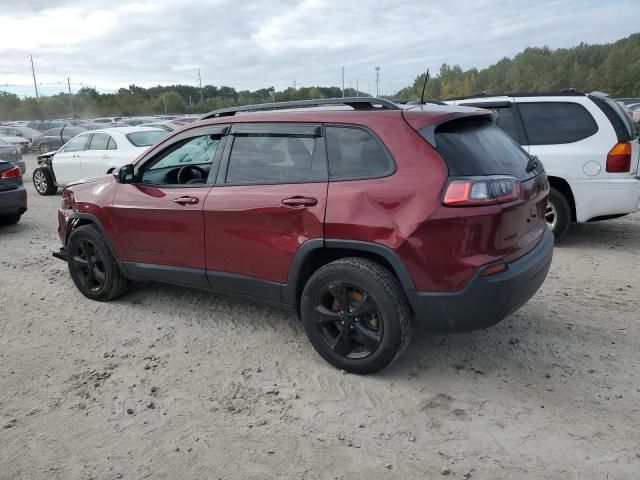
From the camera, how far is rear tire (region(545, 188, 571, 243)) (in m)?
6.25

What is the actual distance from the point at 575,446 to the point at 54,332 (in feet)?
12.7

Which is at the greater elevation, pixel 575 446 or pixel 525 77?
pixel 525 77

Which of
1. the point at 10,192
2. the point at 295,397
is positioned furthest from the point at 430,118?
the point at 10,192

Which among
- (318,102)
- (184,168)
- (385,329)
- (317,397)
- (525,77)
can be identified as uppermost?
(525,77)

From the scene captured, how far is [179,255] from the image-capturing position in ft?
13.9

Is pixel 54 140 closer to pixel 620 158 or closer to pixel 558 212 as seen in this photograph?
pixel 558 212

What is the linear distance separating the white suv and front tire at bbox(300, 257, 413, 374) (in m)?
3.71

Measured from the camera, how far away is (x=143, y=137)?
1059cm

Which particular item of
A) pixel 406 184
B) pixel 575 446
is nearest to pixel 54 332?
pixel 406 184

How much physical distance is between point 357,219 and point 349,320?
661 millimetres

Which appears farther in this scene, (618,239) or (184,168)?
(618,239)

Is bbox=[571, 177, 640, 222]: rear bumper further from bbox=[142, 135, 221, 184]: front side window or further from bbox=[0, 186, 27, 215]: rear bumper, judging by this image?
bbox=[0, 186, 27, 215]: rear bumper

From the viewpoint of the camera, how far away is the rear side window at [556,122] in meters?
6.19

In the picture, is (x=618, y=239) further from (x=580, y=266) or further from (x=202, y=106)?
(x=202, y=106)
